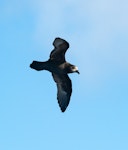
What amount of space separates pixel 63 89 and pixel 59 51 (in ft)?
9.28

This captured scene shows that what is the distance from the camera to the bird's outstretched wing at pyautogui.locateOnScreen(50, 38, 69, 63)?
23.5 m

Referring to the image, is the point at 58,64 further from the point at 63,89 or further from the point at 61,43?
the point at 63,89

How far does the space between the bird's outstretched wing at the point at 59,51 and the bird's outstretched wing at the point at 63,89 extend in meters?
1.35

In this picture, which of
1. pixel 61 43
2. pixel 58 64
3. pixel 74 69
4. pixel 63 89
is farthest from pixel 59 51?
pixel 63 89

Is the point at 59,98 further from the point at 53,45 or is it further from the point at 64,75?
the point at 53,45

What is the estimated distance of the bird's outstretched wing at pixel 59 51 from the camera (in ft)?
77.1

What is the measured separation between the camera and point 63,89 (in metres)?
25.6

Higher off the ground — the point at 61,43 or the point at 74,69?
the point at 61,43

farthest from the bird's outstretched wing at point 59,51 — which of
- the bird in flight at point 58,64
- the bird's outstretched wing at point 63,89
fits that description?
the bird's outstretched wing at point 63,89

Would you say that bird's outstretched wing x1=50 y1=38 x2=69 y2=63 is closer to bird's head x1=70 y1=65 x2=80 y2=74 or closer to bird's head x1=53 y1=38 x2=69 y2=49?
bird's head x1=53 y1=38 x2=69 y2=49

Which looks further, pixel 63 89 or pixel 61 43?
pixel 63 89

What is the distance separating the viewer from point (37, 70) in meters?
23.2

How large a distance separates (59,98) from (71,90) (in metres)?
0.88

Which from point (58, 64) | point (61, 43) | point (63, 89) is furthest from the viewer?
point (63, 89)
